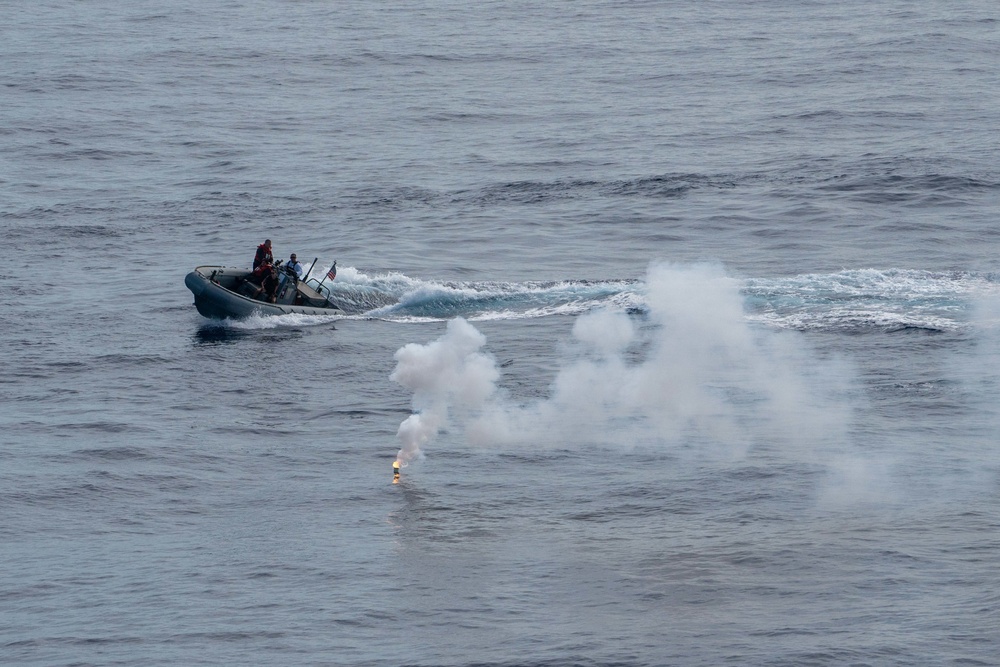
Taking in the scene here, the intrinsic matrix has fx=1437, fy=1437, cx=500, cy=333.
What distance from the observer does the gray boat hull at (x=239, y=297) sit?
57031mm

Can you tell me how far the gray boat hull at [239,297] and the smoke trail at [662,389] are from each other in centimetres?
1252

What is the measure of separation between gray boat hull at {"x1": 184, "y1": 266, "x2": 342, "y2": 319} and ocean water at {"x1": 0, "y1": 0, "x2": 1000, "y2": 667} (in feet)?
2.23

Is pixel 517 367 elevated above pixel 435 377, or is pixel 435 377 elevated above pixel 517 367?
pixel 517 367

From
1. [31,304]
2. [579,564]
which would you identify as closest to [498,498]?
[579,564]

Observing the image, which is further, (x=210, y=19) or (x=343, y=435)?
(x=210, y=19)

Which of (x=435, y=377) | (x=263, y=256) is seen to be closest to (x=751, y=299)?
(x=435, y=377)

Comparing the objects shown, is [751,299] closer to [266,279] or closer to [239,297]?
[266,279]

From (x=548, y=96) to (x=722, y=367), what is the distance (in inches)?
1925

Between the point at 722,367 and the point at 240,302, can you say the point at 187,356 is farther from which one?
the point at 722,367

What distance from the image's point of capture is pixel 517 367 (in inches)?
1953

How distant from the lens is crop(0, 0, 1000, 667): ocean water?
1313 inches

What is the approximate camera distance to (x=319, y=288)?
194 ft

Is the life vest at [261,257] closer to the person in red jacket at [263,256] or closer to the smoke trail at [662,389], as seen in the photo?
the person in red jacket at [263,256]

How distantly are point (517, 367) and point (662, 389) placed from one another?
19.8 feet
